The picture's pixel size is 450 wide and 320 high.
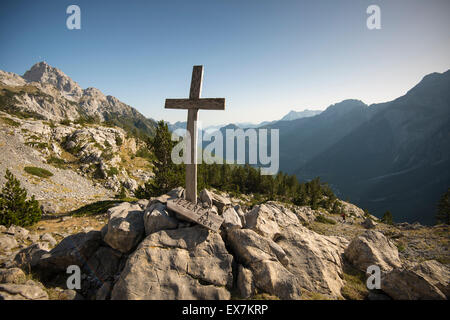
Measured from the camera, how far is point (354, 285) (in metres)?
7.85

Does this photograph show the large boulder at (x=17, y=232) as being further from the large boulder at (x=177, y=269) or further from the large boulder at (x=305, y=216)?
the large boulder at (x=305, y=216)

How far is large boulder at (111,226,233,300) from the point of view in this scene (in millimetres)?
5629

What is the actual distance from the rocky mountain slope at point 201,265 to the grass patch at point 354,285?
0.13 ft

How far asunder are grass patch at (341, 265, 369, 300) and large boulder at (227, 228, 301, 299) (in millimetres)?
2387

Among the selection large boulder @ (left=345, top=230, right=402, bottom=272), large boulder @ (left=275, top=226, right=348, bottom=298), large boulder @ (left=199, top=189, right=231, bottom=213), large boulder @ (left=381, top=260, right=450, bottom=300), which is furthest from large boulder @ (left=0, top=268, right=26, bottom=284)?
large boulder @ (left=345, top=230, right=402, bottom=272)

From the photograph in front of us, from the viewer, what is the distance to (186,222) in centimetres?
792

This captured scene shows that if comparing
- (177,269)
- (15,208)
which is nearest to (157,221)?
(177,269)

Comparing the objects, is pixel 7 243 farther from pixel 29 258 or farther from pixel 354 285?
pixel 354 285

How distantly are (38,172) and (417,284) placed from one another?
38.3 meters

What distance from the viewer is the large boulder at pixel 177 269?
5.63 meters

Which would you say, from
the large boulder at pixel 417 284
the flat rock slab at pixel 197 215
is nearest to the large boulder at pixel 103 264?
the flat rock slab at pixel 197 215
